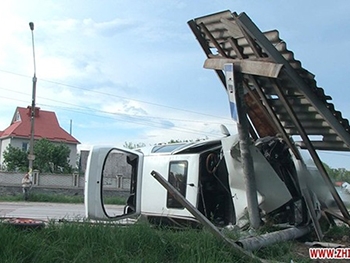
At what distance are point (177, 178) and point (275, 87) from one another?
223 centimetres

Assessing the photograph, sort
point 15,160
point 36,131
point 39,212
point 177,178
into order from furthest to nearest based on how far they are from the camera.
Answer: point 36,131, point 15,160, point 39,212, point 177,178

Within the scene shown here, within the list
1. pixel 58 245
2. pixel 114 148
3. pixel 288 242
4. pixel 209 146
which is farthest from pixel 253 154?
pixel 58 245

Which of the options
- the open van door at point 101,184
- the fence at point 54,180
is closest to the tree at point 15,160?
the fence at point 54,180

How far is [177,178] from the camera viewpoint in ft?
24.5

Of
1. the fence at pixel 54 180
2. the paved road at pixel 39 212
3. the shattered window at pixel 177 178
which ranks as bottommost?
the paved road at pixel 39 212

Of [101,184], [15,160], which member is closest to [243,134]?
[101,184]

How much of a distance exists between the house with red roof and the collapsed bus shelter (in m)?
48.5

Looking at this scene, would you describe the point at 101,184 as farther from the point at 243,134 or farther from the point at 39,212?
the point at 39,212

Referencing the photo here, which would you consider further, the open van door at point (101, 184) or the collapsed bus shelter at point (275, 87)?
the open van door at point (101, 184)

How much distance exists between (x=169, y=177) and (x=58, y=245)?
314cm

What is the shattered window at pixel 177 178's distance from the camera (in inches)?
289

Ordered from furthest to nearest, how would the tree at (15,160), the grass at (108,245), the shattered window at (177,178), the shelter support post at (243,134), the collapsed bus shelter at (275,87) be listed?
1. the tree at (15,160)
2. the shattered window at (177,178)
3. the shelter support post at (243,134)
4. the collapsed bus shelter at (275,87)
5. the grass at (108,245)

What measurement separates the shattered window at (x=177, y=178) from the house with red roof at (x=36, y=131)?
48.1 metres

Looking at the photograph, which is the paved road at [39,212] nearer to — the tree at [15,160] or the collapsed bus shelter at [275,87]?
the collapsed bus shelter at [275,87]
